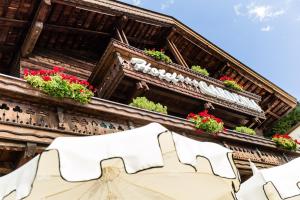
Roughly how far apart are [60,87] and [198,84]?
296 inches

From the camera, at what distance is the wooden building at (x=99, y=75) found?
281 inches

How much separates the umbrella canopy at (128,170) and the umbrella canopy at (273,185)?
0.95 m

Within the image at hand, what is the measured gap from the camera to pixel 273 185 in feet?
19.0

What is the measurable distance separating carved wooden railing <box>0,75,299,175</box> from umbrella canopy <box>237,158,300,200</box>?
3.39 metres

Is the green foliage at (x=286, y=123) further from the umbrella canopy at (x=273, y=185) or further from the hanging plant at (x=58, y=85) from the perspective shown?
the umbrella canopy at (x=273, y=185)

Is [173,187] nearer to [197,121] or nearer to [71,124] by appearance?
[71,124]

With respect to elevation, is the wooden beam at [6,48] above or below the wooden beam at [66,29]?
below

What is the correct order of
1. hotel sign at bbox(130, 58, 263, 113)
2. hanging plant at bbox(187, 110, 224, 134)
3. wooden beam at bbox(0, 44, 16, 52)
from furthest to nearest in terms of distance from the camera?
wooden beam at bbox(0, 44, 16, 52) < hotel sign at bbox(130, 58, 263, 113) < hanging plant at bbox(187, 110, 224, 134)

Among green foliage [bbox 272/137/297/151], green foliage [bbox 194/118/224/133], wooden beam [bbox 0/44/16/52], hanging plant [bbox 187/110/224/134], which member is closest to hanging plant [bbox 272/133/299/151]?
green foliage [bbox 272/137/297/151]

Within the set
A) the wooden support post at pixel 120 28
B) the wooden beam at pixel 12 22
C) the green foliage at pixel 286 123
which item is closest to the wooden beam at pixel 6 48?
the wooden beam at pixel 12 22

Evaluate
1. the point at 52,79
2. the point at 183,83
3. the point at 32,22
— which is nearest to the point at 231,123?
the point at 183,83

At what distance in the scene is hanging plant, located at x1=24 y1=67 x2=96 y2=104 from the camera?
7.62 metres

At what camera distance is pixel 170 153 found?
4.39 metres

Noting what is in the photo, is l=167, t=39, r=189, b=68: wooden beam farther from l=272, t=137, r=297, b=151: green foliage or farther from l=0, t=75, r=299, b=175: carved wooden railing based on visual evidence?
l=0, t=75, r=299, b=175: carved wooden railing
